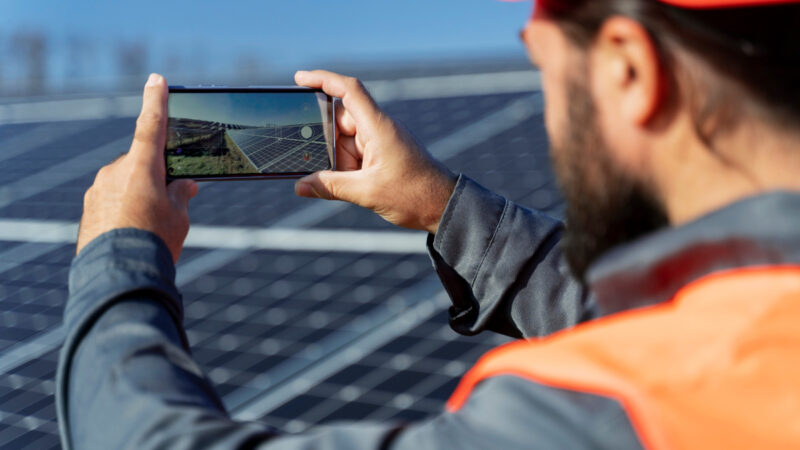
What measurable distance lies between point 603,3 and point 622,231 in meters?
0.23

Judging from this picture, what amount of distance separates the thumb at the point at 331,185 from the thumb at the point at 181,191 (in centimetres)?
28

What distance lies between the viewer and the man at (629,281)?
673 mm

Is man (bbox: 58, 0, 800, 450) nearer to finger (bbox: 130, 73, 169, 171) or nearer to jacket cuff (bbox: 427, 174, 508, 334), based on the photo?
finger (bbox: 130, 73, 169, 171)

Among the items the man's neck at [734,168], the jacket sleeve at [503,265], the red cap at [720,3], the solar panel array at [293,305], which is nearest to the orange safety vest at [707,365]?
the man's neck at [734,168]

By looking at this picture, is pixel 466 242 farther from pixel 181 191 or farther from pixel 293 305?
pixel 293 305

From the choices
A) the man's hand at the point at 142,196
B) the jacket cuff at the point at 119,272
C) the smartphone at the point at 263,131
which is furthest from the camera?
the smartphone at the point at 263,131

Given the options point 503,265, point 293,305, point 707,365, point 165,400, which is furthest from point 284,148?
point 293,305

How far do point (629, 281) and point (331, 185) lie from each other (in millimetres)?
867

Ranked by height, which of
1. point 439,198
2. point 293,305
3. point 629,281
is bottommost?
point 293,305

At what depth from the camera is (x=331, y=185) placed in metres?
1.59

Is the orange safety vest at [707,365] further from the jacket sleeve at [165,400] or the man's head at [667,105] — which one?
the man's head at [667,105]

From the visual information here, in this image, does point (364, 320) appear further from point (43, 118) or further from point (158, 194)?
point (43, 118)

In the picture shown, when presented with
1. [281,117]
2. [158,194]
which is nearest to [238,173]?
[281,117]

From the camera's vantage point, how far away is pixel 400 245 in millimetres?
4328
